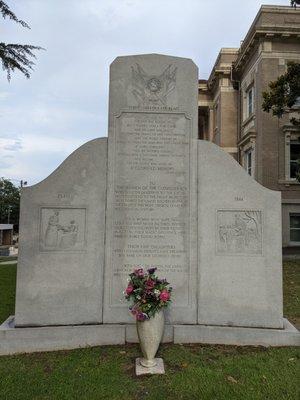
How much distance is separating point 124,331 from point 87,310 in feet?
2.29

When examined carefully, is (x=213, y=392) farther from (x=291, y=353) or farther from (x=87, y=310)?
(x=87, y=310)

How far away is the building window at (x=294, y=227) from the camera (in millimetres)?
25422

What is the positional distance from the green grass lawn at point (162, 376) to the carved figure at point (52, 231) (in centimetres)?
168

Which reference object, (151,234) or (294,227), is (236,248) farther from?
(294,227)

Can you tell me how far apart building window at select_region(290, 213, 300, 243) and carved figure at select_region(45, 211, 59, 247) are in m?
21.5

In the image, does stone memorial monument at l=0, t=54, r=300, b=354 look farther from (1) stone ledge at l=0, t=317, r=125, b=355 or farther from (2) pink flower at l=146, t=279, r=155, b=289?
(2) pink flower at l=146, t=279, r=155, b=289

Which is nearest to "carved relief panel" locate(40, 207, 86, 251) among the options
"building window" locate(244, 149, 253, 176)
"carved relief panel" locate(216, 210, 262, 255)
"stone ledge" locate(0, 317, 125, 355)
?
"stone ledge" locate(0, 317, 125, 355)

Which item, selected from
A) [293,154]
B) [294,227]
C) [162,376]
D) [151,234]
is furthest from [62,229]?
[293,154]

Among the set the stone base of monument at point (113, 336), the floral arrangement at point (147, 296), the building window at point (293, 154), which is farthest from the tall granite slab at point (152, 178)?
the building window at point (293, 154)

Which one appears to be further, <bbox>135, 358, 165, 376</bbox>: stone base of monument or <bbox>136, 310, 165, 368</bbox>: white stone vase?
<bbox>136, 310, 165, 368</bbox>: white stone vase

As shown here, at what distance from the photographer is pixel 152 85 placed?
22.7 feet

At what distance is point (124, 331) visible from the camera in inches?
246

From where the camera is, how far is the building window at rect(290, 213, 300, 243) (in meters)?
25.4

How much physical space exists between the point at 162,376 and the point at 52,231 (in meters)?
2.86
